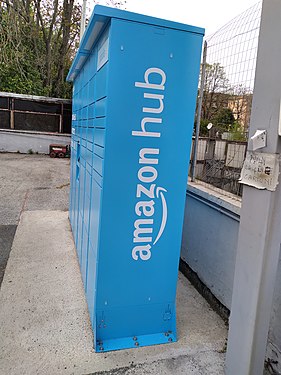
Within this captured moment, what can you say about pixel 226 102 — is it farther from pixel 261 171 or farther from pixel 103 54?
pixel 261 171

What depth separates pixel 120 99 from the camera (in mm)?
1788

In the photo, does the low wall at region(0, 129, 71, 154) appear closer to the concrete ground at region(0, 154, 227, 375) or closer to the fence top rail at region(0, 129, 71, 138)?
the fence top rail at region(0, 129, 71, 138)

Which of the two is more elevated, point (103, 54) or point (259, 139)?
point (103, 54)

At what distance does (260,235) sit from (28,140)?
40.7 ft

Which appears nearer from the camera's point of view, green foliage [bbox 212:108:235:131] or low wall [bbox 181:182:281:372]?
low wall [bbox 181:182:281:372]

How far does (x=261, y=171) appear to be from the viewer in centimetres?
147

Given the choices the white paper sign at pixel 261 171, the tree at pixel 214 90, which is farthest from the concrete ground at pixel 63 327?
the tree at pixel 214 90

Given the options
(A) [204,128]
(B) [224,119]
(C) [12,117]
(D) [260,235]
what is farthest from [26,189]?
(C) [12,117]

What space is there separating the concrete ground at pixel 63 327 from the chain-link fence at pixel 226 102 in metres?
1.11

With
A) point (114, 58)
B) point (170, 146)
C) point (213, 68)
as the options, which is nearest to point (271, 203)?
point (170, 146)

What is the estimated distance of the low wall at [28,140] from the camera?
1229 cm

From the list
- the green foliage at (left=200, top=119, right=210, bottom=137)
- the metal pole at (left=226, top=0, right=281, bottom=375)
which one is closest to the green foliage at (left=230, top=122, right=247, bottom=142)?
the green foliage at (left=200, top=119, right=210, bottom=137)

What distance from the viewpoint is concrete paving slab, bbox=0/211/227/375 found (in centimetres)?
185

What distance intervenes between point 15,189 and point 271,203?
620 cm
